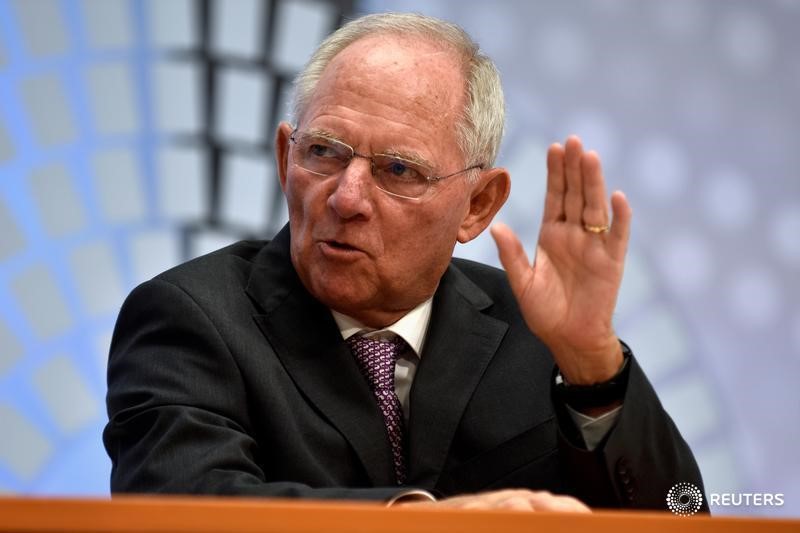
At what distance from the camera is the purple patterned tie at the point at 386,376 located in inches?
79.9

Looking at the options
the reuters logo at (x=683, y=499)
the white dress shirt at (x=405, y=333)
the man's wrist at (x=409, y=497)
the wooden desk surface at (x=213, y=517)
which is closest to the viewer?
the wooden desk surface at (x=213, y=517)

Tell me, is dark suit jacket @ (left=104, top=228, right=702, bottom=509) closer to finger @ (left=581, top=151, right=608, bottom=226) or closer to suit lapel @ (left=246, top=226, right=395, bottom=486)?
suit lapel @ (left=246, top=226, right=395, bottom=486)

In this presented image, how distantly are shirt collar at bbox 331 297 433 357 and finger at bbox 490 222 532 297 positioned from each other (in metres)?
0.38

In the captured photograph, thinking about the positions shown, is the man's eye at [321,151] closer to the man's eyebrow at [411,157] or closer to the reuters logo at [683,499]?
the man's eyebrow at [411,157]

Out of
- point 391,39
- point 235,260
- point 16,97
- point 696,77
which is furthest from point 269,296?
point 696,77

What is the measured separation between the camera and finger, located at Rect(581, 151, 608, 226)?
175 cm

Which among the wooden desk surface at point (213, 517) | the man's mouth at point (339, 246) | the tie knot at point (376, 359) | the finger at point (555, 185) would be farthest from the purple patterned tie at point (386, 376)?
the wooden desk surface at point (213, 517)

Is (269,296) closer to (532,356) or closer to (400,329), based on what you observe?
(400,329)

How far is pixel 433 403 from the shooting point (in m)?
2.07

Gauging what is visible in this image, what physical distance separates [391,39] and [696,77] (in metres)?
1.40

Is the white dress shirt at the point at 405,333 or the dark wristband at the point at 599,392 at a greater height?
the dark wristband at the point at 599,392

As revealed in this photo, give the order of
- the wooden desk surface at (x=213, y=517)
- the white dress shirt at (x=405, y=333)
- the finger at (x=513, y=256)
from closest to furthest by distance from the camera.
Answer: the wooden desk surface at (x=213, y=517)
the finger at (x=513, y=256)
the white dress shirt at (x=405, y=333)

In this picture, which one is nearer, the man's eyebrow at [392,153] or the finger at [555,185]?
the finger at [555,185]

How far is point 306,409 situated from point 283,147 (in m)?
0.56
